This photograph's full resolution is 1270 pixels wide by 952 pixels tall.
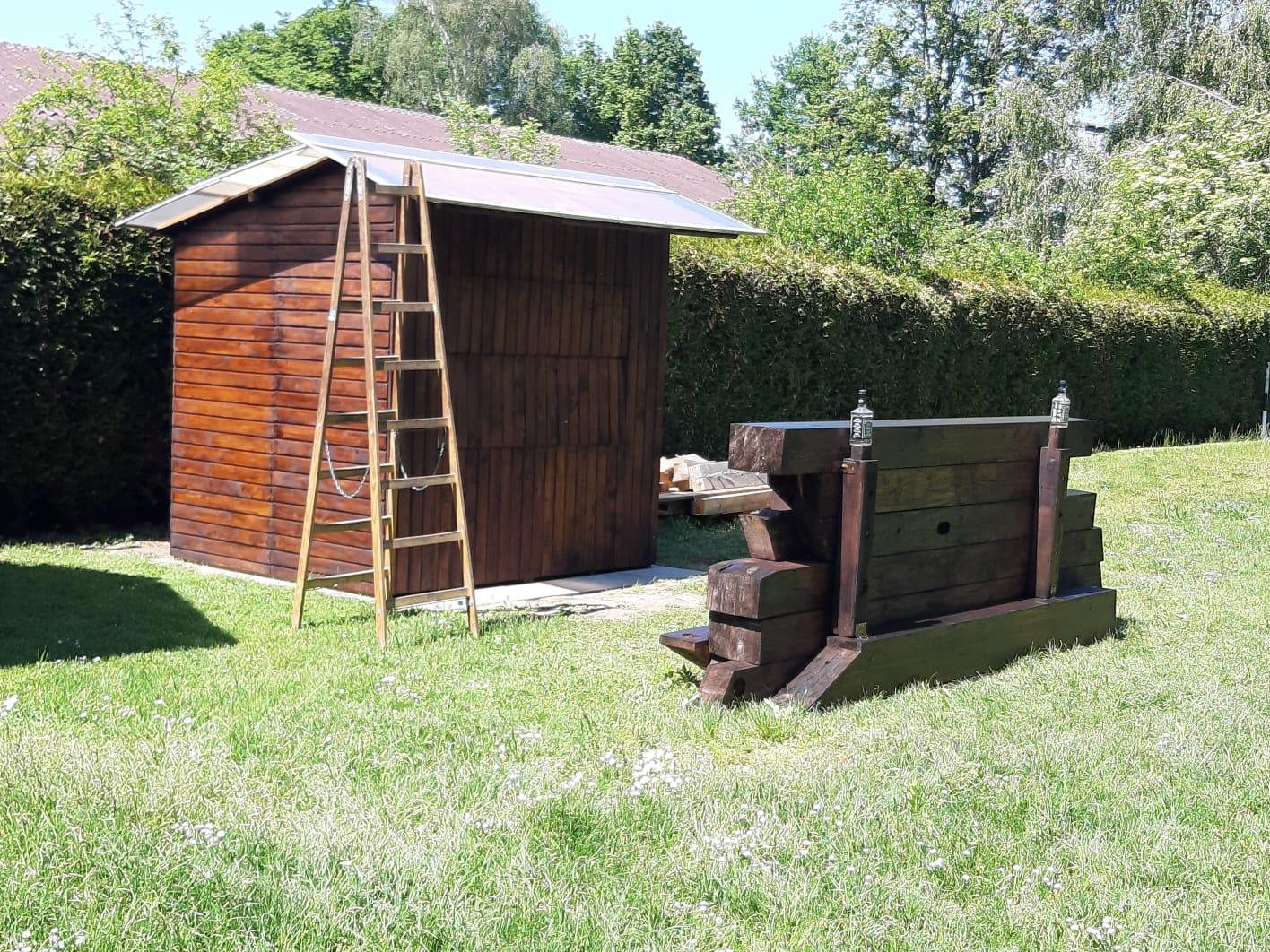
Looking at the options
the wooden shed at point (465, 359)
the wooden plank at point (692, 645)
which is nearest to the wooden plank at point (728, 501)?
the wooden shed at point (465, 359)

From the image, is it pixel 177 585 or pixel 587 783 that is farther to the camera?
pixel 177 585

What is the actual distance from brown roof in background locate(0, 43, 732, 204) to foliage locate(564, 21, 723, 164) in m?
17.5

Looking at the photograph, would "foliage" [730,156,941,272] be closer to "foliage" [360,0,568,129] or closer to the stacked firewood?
the stacked firewood

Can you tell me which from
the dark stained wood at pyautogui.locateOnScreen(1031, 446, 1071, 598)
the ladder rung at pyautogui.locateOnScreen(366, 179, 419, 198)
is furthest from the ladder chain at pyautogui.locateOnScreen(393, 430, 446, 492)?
the dark stained wood at pyautogui.locateOnScreen(1031, 446, 1071, 598)

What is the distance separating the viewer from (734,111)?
5931 centimetres

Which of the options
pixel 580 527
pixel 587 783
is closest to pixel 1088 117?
pixel 580 527

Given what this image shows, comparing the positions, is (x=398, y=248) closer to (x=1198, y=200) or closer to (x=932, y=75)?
(x=1198, y=200)

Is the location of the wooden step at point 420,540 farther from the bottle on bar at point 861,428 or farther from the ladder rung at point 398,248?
the bottle on bar at point 861,428

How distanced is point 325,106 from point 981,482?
72.9 ft

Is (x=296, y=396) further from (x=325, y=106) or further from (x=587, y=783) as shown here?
(x=325, y=106)

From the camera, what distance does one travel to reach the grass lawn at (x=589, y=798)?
3357 mm

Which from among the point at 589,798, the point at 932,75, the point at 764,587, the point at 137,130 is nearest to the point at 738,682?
the point at 764,587

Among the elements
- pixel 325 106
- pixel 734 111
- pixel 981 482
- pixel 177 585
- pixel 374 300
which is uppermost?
pixel 734 111

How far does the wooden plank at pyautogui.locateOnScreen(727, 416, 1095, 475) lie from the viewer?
18.3 feet
